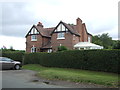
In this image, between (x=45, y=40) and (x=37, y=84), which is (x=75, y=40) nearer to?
(x=45, y=40)

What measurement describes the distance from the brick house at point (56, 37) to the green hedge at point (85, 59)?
30.2ft

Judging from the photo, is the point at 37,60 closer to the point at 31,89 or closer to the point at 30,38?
the point at 30,38

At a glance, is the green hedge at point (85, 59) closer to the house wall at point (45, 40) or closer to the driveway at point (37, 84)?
the driveway at point (37, 84)

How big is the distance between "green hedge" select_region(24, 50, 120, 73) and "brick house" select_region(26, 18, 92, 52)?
9.20 meters

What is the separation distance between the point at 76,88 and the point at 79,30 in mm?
25914

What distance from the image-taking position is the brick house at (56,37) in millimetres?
31016

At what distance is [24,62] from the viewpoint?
2605 cm

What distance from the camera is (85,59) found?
1727 cm

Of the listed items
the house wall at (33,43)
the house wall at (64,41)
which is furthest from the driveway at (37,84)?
the house wall at (33,43)

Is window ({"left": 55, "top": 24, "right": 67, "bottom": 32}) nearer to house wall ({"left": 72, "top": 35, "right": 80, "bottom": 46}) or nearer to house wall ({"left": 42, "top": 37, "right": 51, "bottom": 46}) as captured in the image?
house wall ({"left": 72, "top": 35, "right": 80, "bottom": 46})

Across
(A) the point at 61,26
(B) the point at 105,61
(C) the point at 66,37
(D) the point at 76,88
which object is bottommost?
(D) the point at 76,88

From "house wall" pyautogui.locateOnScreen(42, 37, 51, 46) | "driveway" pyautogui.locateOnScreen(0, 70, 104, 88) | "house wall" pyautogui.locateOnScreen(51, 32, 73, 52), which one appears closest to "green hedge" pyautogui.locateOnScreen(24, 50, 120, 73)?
"driveway" pyautogui.locateOnScreen(0, 70, 104, 88)

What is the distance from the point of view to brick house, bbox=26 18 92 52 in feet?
102

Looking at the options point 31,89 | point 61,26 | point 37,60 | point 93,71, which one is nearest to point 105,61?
point 93,71
